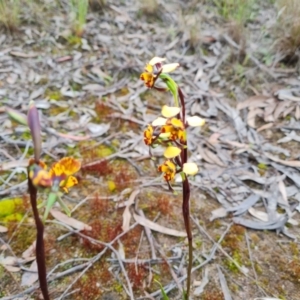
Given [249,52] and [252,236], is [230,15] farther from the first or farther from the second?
[252,236]

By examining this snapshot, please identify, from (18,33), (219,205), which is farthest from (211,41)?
(219,205)

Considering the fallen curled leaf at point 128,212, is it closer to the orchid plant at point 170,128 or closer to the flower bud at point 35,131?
the orchid plant at point 170,128

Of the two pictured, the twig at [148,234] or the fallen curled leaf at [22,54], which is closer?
the twig at [148,234]

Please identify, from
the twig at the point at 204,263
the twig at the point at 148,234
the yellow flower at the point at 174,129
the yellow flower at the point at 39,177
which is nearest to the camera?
the yellow flower at the point at 39,177

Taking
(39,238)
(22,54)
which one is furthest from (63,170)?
(22,54)

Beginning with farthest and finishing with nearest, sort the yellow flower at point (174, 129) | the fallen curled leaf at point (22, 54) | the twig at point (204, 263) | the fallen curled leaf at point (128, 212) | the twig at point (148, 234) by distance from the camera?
1. the fallen curled leaf at point (22, 54)
2. the fallen curled leaf at point (128, 212)
3. the twig at point (148, 234)
4. the twig at point (204, 263)
5. the yellow flower at point (174, 129)

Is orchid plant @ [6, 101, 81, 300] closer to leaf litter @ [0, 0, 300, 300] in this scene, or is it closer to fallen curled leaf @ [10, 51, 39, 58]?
leaf litter @ [0, 0, 300, 300]

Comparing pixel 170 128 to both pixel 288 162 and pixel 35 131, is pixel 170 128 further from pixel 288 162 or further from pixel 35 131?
pixel 288 162

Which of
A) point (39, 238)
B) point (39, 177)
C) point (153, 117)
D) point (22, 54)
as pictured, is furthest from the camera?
point (22, 54)

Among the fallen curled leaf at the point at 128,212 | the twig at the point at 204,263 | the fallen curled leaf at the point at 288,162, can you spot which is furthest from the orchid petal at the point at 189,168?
the fallen curled leaf at the point at 288,162
